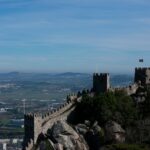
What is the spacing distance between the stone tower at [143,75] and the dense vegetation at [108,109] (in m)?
6.39

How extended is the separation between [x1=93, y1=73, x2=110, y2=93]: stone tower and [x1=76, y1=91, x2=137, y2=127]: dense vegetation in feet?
6.58

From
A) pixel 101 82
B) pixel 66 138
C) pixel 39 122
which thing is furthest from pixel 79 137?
pixel 101 82

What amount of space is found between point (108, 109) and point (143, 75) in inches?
402

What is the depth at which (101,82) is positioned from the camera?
189 ft

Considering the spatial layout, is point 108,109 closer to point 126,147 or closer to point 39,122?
point 39,122

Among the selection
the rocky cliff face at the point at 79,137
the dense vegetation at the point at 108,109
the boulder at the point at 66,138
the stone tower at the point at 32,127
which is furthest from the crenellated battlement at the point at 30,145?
the dense vegetation at the point at 108,109

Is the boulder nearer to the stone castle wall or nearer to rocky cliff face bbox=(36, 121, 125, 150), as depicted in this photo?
rocky cliff face bbox=(36, 121, 125, 150)

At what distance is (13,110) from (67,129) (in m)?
127

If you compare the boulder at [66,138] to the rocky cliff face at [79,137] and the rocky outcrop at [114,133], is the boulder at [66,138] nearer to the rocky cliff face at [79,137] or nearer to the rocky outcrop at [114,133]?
the rocky cliff face at [79,137]

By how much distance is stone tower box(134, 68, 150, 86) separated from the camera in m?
61.0

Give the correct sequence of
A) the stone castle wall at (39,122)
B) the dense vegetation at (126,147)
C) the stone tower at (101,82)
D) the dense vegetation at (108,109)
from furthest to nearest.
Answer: the stone tower at (101,82)
the dense vegetation at (108,109)
the stone castle wall at (39,122)
the dense vegetation at (126,147)

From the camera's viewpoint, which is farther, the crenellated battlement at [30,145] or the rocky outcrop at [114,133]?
the crenellated battlement at [30,145]

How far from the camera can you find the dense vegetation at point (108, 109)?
5253cm

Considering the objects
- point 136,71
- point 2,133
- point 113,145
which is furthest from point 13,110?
point 113,145
